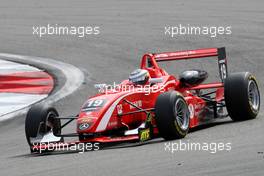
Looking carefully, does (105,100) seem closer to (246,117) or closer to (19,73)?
(246,117)

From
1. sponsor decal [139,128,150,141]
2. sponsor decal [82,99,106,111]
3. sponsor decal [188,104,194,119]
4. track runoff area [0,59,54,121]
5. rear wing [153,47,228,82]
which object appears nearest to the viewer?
sponsor decal [139,128,150,141]

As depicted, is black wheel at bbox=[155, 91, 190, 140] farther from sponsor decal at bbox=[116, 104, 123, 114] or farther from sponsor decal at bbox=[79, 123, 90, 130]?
sponsor decal at bbox=[79, 123, 90, 130]

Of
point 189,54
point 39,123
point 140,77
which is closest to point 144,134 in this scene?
point 140,77

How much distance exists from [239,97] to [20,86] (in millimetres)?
4653

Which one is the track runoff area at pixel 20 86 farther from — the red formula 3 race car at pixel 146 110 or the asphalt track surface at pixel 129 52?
the red formula 3 race car at pixel 146 110

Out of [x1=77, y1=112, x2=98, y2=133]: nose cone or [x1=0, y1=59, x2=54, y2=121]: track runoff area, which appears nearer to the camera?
[x1=77, y1=112, x2=98, y2=133]: nose cone

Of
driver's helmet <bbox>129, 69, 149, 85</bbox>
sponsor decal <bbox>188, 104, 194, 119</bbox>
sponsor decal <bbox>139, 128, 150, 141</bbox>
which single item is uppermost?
driver's helmet <bbox>129, 69, 149, 85</bbox>

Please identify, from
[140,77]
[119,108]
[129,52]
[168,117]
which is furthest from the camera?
[129,52]

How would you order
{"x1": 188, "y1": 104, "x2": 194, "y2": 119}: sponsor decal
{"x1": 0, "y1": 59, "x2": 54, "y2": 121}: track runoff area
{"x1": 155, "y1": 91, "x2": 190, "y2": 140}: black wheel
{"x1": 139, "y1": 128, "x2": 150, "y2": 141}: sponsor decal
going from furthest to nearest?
{"x1": 0, "y1": 59, "x2": 54, "y2": 121}: track runoff area
{"x1": 188, "y1": 104, "x2": 194, "y2": 119}: sponsor decal
{"x1": 139, "y1": 128, "x2": 150, "y2": 141}: sponsor decal
{"x1": 155, "y1": 91, "x2": 190, "y2": 140}: black wheel

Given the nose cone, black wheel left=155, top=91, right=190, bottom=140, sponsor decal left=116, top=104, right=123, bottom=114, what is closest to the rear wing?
sponsor decal left=116, top=104, right=123, bottom=114

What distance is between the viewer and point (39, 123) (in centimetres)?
1102

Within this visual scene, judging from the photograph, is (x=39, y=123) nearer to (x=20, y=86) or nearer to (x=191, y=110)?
(x=191, y=110)

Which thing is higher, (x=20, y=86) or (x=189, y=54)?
(x=189, y=54)

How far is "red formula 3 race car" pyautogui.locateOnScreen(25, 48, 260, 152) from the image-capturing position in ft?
34.6
